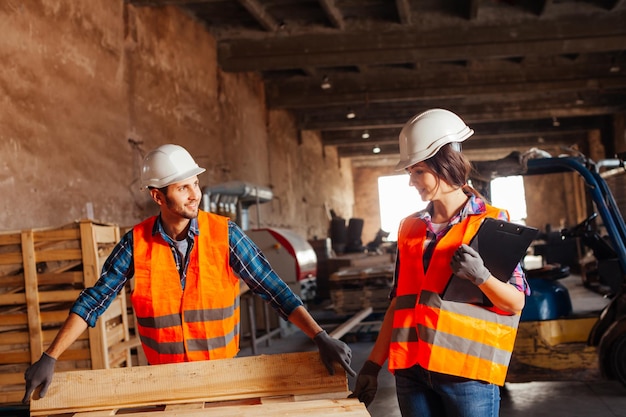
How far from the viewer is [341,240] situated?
18.5 m

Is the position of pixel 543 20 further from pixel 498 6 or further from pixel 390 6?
pixel 390 6

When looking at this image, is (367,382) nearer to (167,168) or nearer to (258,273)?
(258,273)

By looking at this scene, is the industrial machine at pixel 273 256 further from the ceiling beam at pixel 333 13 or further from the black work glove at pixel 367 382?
the black work glove at pixel 367 382

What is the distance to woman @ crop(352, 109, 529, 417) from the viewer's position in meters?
2.32

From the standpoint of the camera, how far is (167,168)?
318 cm

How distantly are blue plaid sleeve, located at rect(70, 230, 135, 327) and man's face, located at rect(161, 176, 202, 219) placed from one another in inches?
9.8

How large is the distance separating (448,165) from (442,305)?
1.70ft

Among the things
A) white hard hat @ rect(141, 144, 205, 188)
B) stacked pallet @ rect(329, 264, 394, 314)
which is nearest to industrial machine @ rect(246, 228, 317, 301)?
stacked pallet @ rect(329, 264, 394, 314)

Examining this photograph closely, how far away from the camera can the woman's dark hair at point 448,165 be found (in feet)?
8.05

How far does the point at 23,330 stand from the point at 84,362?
0.53 m

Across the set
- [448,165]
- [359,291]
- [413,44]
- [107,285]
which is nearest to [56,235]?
[107,285]

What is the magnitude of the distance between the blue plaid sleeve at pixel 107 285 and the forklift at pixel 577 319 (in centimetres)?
375

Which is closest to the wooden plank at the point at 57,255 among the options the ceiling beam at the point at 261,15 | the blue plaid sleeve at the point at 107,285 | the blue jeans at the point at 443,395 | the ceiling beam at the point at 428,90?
the blue plaid sleeve at the point at 107,285

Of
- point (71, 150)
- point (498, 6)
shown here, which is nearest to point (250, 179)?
point (498, 6)
